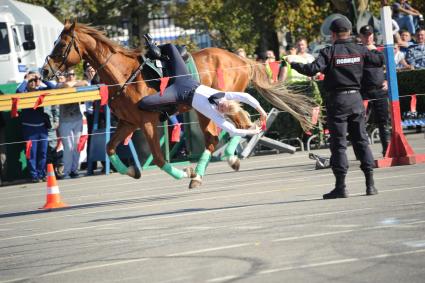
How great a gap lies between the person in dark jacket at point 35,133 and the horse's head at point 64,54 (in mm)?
5500

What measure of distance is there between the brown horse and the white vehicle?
12739 mm

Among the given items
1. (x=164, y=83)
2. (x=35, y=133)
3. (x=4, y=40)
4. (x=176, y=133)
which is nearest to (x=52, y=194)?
(x=164, y=83)

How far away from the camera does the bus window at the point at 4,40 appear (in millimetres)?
28719

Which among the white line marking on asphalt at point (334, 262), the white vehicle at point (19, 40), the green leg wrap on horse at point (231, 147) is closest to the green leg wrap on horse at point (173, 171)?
the green leg wrap on horse at point (231, 147)

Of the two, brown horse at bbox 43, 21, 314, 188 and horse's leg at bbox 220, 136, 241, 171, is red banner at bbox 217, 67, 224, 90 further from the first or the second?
horse's leg at bbox 220, 136, 241, 171

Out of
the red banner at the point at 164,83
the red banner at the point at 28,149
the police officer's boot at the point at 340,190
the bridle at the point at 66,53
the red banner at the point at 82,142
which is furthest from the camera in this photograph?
the red banner at the point at 82,142

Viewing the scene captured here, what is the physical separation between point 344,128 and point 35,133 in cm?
1026

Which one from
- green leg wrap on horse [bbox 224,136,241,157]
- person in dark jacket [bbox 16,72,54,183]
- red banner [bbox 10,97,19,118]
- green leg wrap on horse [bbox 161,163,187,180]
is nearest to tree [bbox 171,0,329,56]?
person in dark jacket [bbox 16,72,54,183]

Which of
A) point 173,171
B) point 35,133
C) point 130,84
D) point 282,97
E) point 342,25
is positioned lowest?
point 35,133

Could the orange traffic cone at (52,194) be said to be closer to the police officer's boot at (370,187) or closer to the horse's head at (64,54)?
the horse's head at (64,54)

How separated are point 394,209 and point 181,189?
5985 mm

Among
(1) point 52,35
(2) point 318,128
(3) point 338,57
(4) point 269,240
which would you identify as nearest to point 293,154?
(2) point 318,128

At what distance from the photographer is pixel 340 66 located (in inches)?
477

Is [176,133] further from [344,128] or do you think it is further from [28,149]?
[344,128]
